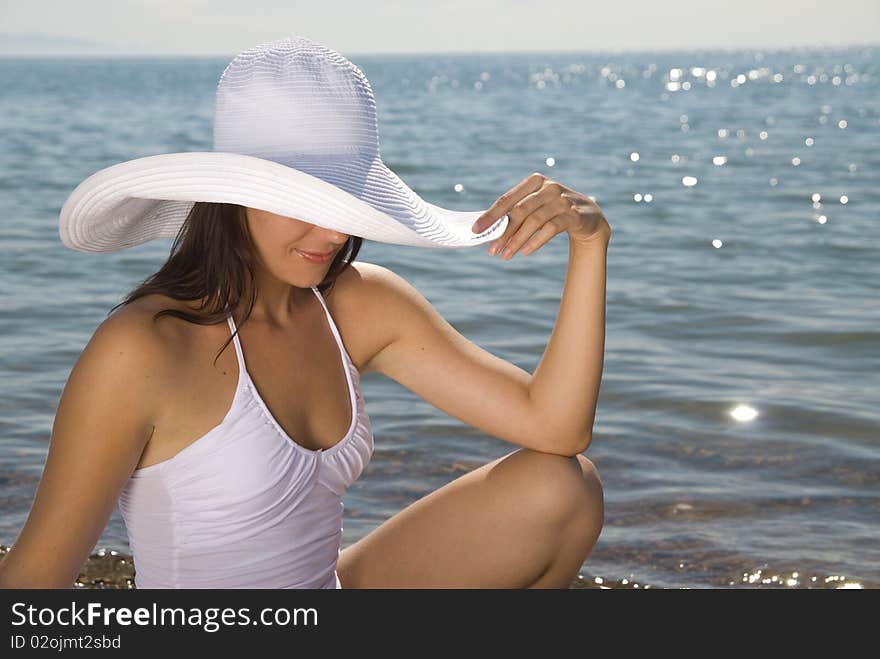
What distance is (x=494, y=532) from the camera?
111 inches

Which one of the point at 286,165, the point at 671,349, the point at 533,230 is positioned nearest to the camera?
the point at 286,165

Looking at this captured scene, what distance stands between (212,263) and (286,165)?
0.24m

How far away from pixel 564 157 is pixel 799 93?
28584mm

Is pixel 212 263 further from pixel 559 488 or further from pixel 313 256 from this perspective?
pixel 559 488

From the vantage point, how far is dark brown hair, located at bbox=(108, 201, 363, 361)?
2.52 m

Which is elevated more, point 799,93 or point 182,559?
point 799,93

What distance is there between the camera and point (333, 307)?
2883mm

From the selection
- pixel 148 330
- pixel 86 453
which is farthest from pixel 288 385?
pixel 86 453

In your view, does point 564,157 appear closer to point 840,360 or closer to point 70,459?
point 840,360

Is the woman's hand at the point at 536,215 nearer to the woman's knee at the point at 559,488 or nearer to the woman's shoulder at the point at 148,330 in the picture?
the woman's knee at the point at 559,488

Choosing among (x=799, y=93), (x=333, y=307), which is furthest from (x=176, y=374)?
(x=799, y=93)

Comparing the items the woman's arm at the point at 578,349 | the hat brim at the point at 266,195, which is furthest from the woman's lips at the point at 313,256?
the woman's arm at the point at 578,349

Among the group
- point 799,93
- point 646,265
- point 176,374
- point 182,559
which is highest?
point 799,93

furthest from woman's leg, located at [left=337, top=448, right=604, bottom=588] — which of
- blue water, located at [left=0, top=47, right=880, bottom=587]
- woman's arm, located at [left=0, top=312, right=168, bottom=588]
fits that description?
blue water, located at [left=0, top=47, right=880, bottom=587]
